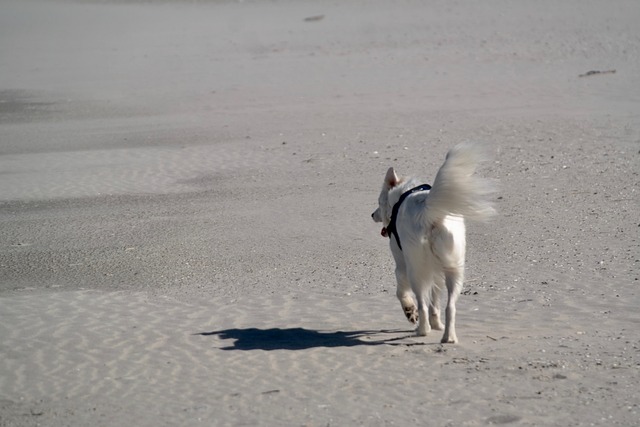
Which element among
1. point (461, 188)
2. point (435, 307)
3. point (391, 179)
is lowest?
point (435, 307)

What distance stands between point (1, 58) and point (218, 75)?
9.22 m

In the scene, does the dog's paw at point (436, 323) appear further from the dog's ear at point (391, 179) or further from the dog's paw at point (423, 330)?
the dog's ear at point (391, 179)

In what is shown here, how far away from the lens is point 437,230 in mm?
6898

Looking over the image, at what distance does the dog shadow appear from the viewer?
741 cm

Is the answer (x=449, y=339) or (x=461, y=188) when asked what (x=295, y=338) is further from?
(x=461, y=188)

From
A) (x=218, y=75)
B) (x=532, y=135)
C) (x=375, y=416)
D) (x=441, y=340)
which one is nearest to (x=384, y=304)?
(x=441, y=340)

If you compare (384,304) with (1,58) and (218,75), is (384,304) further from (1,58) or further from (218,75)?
(1,58)

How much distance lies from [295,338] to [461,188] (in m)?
2.02

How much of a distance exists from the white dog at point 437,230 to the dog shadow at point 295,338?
384 mm

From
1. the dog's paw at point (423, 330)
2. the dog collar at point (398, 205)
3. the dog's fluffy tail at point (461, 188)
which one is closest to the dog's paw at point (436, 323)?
the dog's paw at point (423, 330)

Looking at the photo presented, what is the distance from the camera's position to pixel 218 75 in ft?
88.4

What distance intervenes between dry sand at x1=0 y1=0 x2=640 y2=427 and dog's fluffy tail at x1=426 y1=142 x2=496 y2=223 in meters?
1.09

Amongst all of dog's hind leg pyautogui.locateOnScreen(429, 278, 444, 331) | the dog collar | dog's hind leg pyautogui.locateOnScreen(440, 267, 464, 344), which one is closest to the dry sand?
dog's hind leg pyautogui.locateOnScreen(440, 267, 464, 344)

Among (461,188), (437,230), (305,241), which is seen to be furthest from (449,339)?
(305,241)
